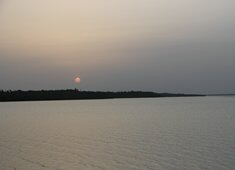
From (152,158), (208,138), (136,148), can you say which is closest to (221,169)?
A: (152,158)

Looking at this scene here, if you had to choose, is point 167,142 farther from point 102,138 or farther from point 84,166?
point 84,166

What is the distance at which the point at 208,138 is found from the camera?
28516 millimetres

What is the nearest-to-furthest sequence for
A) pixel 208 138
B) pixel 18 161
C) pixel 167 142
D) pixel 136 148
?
pixel 18 161 → pixel 136 148 → pixel 167 142 → pixel 208 138

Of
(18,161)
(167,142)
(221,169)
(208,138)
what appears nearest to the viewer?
(221,169)

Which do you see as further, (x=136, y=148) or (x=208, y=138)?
(x=208, y=138)

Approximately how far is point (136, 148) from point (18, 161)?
7288 millimetres

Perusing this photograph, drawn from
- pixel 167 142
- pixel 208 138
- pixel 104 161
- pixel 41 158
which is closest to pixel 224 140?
pixel 208 138

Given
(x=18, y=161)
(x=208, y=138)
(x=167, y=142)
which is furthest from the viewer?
(x=208, y=138)

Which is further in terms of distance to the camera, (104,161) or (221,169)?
(104,161)

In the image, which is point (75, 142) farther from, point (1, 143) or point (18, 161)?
point (18, 161)

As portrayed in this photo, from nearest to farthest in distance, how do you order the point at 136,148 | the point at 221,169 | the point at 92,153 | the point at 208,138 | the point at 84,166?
the point at 221,169, the point at 84,166, the point at 92,153, the point at 136,148, the point at 208,138

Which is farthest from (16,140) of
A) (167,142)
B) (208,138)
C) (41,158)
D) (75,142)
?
(208,138)

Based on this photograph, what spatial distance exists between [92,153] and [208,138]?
32.5 feet

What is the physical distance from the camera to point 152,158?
2048cm
